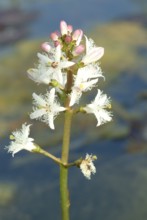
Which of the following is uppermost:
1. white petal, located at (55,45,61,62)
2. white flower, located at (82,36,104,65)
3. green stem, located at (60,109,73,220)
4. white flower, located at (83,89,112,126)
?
white flower, located at (82,36,104,65)

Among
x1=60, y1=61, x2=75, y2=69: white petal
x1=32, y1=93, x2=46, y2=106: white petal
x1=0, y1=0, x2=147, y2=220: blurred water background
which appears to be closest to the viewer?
x1=60, y1=61, x2=75, y2=69: white petal

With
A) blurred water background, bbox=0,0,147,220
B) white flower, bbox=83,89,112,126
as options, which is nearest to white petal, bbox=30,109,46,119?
white flower, bbox=83,89,112,126

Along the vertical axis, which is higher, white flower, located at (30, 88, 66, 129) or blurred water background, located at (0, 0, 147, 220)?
blurred water background, located at (0, 0, 147, 220)

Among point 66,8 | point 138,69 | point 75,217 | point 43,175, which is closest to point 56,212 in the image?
point 75,217

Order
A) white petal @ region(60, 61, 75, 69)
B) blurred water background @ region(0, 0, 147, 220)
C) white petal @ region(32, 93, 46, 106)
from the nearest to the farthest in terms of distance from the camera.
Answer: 1. white petal @ region(60, 61, 75, 69)
2. white petal @ region(32, 93, 46, 106)
3. blurred water background @ region(0, 0, 147, 220)

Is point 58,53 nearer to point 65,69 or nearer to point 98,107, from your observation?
point 65,69

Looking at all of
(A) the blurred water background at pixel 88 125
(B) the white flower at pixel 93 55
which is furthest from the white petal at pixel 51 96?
(A) the blurred water background at pixel 88 125

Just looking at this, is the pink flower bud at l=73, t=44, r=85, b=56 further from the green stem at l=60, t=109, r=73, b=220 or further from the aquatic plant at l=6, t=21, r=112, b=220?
the green stem at l=60, t=109, r=73, b=220

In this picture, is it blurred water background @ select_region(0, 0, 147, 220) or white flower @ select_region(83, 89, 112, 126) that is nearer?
white flower @ select_region(83, 89, 112, 126)
